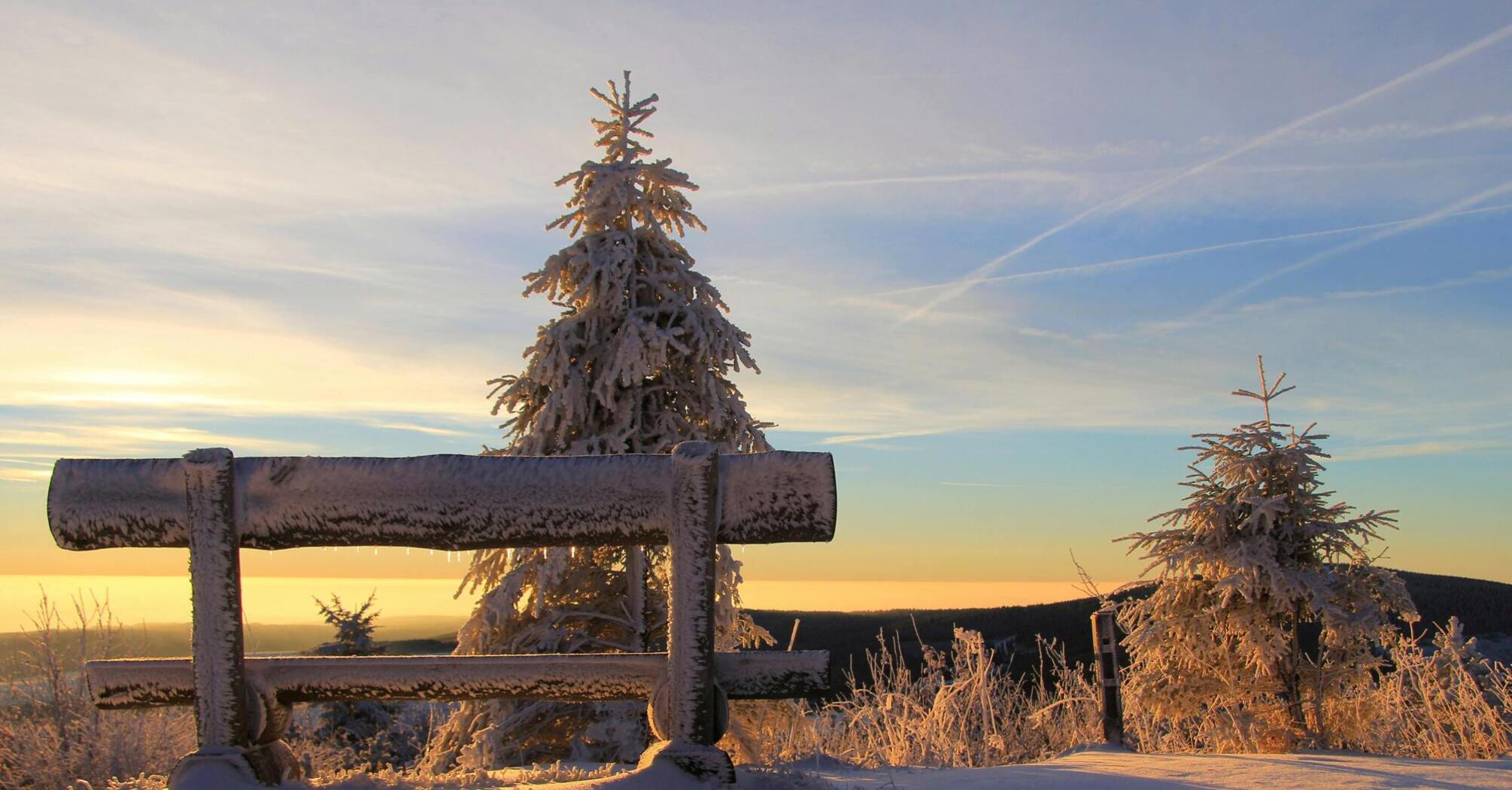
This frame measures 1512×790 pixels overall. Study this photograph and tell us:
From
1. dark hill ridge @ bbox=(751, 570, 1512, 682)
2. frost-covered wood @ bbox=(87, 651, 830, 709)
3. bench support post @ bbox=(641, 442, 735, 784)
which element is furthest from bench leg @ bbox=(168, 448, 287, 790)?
dark hill ridge @ bbox=(751, 570, 1512, 682)

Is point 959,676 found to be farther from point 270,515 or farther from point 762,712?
point 270,515

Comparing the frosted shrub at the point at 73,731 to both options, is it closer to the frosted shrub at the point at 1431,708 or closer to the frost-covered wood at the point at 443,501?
the frost-covered wood at the point at 443,501

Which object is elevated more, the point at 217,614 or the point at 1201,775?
the point at 217,614

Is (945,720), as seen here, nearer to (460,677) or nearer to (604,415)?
(604,415)

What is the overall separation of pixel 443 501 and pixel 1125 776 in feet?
13.3

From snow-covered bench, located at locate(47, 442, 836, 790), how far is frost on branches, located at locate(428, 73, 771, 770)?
14.6 ft

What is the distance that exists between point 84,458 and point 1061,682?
11.0m

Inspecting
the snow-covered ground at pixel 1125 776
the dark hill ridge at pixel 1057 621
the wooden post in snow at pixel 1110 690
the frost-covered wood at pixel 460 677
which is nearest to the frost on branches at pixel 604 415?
the snow-covered ground at pixel 1125 776

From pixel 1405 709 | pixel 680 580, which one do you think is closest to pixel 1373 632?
pixel 1405 709

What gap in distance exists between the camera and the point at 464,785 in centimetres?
412

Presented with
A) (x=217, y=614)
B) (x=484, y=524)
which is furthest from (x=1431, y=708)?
(x=217, y=614)

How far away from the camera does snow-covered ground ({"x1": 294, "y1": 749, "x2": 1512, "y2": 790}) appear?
4.04 metres

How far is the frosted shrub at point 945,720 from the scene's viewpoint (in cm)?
923

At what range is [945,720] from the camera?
9711 millimetres
